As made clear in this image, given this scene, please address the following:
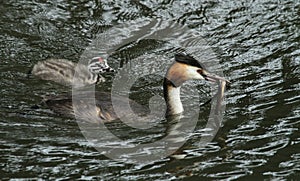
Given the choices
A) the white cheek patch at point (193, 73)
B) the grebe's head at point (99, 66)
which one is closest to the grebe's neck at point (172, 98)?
the white cheek patch at point (193, 73)

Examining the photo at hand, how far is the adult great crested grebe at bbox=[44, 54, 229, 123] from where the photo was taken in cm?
619

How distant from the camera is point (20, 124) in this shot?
593 centimetres

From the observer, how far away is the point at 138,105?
6.42 m

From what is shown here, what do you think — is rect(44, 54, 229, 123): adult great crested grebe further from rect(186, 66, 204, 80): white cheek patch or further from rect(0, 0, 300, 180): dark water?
rect(0, 0, 300, 180): dark water

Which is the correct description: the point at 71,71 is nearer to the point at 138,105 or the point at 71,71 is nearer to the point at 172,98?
the point at 138,105

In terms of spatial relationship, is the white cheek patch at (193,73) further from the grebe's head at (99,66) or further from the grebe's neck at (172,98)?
the grebe's head at (99,66)

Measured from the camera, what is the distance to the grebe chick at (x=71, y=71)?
7230mm

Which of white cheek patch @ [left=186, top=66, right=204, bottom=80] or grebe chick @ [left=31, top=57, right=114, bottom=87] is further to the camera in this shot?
grebe chick @ [left=31, top=57, right=114, bottom=87]

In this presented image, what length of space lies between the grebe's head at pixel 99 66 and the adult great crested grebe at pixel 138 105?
3.09ft

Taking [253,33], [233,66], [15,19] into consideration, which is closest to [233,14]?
[253,33]

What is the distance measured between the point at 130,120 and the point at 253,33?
104 inches

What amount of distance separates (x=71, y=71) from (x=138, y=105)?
1.24 metres

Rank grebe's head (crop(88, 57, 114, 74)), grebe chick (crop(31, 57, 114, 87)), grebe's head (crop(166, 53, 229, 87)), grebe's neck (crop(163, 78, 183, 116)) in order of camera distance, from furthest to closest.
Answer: grebe's head (crop(88, 57, 114, 74)) → grebe chick (crop(31, 57, 114, 87)) → grebe's neck (crop(163, 78, 183, 116)) → grebe's head (crop(166, 53, 229, 87))

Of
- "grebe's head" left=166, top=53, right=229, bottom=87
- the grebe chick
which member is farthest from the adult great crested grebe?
the grebe chick
